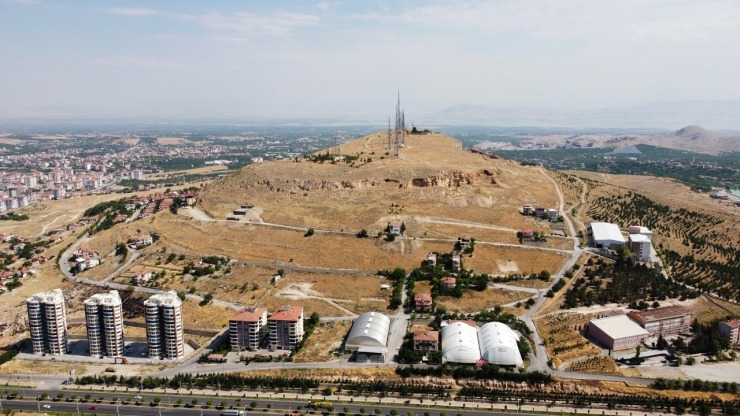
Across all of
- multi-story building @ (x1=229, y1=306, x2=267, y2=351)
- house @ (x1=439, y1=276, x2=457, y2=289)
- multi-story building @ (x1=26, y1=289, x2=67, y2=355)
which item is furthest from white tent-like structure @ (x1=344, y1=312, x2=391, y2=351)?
multi-story building @ (x1=26, y1=289, x2=67, y2=355)

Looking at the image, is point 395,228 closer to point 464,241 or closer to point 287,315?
point 464,241

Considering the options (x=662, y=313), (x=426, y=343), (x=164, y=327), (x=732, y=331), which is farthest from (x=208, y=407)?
(x=732, y=331)

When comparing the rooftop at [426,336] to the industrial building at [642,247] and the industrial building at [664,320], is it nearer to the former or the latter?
the industrial building at [664,320]

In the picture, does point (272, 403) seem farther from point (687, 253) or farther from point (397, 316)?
point (687, 253)

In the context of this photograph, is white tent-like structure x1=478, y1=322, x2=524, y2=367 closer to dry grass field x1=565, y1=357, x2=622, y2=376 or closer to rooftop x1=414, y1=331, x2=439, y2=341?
rooftop x1=414, y1=331, x2=439, y2=341

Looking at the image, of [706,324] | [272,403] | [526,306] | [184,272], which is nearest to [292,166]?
[184,272]

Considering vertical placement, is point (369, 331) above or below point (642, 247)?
below
